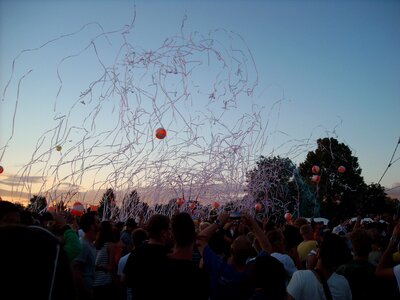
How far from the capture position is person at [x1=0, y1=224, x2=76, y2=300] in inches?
64.1

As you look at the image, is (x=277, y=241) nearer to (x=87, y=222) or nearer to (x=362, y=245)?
(x=362, y=245)

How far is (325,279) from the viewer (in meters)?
3.75

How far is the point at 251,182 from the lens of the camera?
56.6 feet

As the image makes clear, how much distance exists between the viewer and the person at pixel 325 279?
3631mm

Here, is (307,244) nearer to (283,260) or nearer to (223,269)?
(283,260)

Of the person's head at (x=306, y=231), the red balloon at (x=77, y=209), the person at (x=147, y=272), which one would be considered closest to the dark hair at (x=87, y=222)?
the person at (x=147, y=272)

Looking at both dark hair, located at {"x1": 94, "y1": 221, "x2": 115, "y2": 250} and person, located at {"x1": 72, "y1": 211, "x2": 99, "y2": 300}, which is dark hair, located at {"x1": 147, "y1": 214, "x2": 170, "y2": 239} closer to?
person, located at {"x1": 72, "y1": 211, "x2": 99, "y2": 300}

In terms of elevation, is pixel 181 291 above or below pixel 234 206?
below

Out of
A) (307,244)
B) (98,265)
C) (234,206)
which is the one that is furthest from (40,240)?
(234,206)

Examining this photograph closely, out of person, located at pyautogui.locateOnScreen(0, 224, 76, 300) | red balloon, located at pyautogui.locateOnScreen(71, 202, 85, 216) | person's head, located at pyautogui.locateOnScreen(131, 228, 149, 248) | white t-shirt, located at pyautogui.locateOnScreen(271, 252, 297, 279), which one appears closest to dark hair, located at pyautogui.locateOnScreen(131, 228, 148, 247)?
person's head, located at pyautogui.locateOnScreen(131, 228, 149, 248)

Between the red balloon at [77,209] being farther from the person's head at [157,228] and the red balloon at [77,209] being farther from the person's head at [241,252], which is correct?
the person's head at [241,252]

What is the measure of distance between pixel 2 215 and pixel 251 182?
1391cm

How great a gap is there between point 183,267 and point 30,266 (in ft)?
5.41

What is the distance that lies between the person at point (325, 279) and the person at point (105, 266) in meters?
3.00
